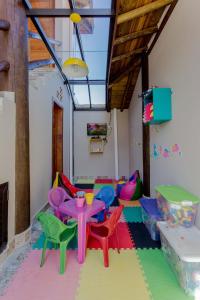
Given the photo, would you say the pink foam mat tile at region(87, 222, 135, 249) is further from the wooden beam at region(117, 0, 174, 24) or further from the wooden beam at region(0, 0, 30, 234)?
the wooden beam at region(117, 0, 174, 24)

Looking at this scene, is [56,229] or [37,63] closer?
[56,229]

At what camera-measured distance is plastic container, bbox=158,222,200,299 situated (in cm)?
158

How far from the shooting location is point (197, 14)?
2.05 m

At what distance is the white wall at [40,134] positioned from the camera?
3.15 metres

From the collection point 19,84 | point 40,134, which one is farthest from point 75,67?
point 40,134

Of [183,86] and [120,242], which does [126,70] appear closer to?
[183,86]

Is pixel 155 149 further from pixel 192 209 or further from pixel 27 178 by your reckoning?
pixel 27 178

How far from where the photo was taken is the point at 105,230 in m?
2.28

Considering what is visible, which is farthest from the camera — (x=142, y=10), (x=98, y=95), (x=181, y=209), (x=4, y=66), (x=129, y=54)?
(x=98, y=95)

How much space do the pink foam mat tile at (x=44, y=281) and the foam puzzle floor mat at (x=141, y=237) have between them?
2.91ft

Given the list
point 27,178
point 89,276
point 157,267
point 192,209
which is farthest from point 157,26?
point 89,276

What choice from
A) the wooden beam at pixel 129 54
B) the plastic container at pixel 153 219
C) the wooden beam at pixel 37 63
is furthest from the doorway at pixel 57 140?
the plastic container at pixel 153 219

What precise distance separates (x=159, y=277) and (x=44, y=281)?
1.15 metres

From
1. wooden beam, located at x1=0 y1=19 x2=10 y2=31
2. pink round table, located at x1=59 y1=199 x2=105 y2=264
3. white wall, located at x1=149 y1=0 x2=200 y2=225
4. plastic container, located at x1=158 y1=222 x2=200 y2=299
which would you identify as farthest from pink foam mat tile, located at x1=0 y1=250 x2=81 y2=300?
wooden beam, located at x1=0 y1=19 x2=10 y2=31
